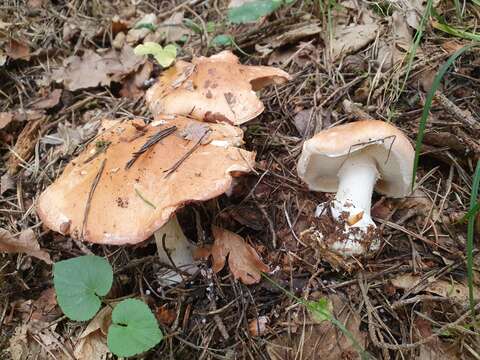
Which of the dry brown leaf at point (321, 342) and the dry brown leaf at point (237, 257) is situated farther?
the dry brown leaf at point (237, 257)

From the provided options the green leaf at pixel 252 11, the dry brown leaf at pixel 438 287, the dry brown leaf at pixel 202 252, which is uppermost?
the green leaf at pixel 252 11

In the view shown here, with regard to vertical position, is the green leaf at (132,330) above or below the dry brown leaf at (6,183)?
below

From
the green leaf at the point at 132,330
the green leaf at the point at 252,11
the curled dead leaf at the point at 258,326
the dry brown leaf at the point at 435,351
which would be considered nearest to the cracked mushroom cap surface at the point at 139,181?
the green leaf at the point at 132,330

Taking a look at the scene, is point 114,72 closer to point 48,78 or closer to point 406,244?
point 48,78

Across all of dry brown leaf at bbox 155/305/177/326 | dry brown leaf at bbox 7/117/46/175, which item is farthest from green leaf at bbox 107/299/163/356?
dry brown leaf at bbox 7/117/46/175

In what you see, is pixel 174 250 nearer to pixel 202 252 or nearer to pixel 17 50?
pixel 202 252

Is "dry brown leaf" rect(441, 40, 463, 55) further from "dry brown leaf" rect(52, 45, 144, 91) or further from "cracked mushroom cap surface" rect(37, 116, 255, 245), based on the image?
"dry brown leaf" rect(52, 45, 144, 91)

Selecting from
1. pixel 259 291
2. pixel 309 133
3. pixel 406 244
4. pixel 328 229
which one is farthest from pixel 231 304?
pixel 309 133

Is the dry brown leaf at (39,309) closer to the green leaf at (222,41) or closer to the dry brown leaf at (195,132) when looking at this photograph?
the dry brown leaf at (195,132)
